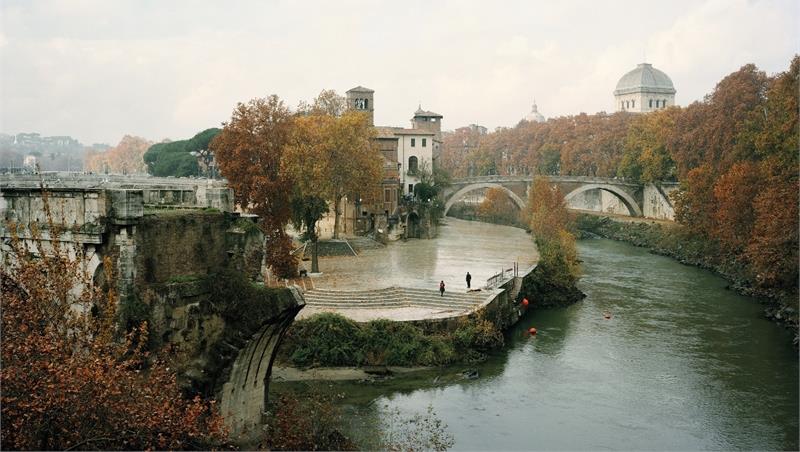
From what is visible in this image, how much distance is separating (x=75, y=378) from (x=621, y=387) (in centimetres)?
1666

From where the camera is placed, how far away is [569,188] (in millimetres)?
71938

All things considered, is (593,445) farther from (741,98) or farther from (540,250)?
(741,98)

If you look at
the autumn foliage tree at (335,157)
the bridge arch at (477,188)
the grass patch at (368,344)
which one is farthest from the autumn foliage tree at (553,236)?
the grass patch at (368,344)

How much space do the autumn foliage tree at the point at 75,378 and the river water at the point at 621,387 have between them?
8922 millimetres

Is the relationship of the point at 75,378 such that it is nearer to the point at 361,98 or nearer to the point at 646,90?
the point at 361,98

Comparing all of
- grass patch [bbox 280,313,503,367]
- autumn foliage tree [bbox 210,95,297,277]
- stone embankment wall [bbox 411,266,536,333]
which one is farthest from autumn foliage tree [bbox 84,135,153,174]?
grass patch [bbox 280,313,503,367]

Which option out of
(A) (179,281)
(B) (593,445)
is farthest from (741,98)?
(A) (179,281)

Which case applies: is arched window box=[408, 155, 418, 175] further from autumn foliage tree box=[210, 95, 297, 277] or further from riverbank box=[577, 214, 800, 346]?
autumn foliage tree box=[210, 95, 297, 277]

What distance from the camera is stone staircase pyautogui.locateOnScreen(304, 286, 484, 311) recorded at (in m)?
28.7

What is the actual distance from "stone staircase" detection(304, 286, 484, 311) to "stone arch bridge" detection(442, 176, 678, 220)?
129 feet

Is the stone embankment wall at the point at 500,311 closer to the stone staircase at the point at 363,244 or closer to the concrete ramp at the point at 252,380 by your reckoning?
the concrete ramp at the point at 252,380

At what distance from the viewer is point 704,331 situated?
1174 inches

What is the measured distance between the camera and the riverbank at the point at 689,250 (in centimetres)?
3222

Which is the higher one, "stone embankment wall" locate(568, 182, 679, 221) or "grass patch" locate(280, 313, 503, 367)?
"stone embankment wall" locate(568, 182, 679, 221)
